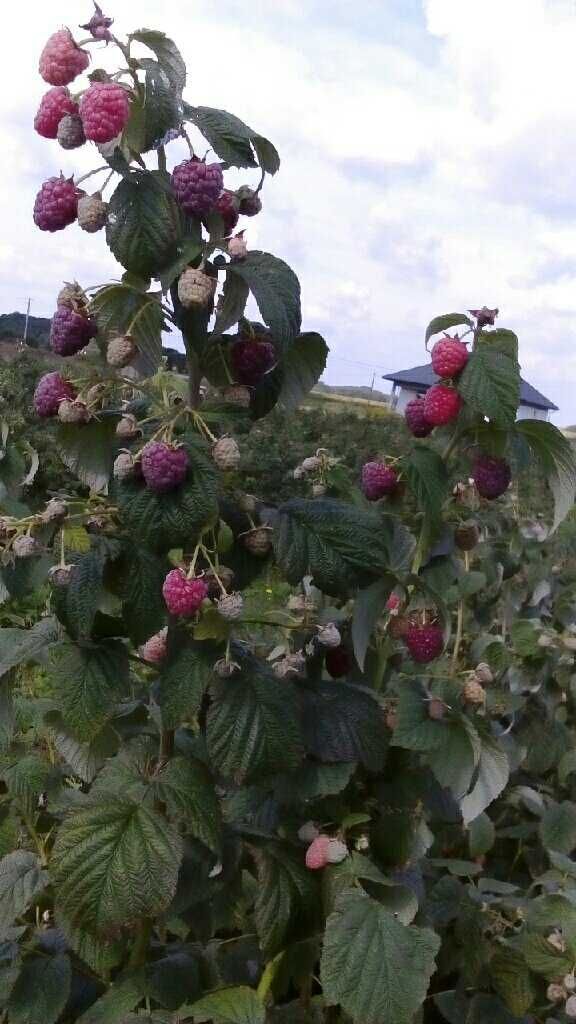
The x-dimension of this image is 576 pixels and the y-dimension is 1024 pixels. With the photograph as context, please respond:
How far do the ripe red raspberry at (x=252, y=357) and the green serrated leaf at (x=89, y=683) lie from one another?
373 millimetres

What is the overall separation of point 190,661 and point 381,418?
8.63 meters

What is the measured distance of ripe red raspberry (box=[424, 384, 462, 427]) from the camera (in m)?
1.28

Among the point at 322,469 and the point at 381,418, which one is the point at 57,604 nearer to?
the point at 322,469

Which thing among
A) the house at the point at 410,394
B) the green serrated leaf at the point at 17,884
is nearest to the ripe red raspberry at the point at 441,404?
the green serrated leaf at the point at 17,884

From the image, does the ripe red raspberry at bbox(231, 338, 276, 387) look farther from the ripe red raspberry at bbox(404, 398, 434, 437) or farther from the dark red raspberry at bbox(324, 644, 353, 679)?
the dark red raspberry at bbox(324, 644, 353, 679)

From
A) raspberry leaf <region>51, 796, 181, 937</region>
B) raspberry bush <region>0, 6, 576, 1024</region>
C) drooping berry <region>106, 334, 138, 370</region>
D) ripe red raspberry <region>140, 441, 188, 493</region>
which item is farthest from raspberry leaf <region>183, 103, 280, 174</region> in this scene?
raspberry leaf <region>51, 796, 181, 937</region>

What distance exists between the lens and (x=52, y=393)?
43.6 inches

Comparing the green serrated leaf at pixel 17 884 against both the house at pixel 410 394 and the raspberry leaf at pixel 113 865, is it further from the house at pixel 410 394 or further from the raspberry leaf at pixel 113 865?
the house at pixel 410 394

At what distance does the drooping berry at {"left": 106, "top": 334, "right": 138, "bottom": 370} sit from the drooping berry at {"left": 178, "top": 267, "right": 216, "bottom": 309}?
0.07 m

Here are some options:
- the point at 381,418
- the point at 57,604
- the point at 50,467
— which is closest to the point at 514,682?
the point at 57,604

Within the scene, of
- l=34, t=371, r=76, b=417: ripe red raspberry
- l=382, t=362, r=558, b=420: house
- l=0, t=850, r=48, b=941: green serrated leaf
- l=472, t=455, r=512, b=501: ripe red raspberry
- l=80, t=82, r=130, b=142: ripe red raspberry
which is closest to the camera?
l=80, t=82, r=130, b=142: ripe red raspberry

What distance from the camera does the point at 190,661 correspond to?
3.83ft

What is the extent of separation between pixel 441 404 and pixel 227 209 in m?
0.37

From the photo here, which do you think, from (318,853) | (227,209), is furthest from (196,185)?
(318,853)
